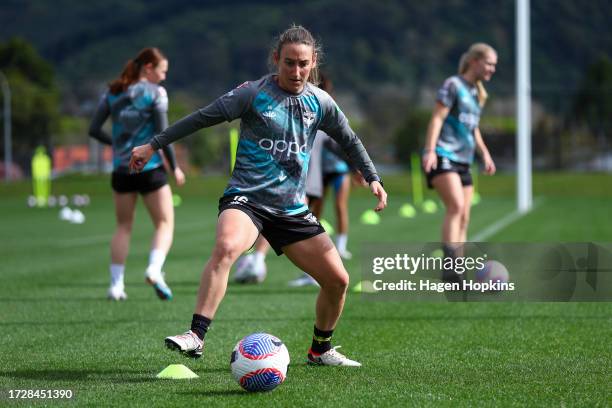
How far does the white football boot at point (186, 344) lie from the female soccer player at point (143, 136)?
3341 millimetres

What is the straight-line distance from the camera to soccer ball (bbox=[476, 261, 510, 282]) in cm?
907

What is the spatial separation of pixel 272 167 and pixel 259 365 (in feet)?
3.66

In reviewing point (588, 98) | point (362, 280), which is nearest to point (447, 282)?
point (362, 280)

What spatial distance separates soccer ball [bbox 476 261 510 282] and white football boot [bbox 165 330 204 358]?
13.9 feet

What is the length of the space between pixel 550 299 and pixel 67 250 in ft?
28.0

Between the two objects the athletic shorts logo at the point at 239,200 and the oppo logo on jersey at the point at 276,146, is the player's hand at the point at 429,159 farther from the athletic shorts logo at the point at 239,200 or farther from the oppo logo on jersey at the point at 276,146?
the athletic shorts logo at the point at 239,200

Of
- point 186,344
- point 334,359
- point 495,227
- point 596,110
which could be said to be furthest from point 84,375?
point 596,110

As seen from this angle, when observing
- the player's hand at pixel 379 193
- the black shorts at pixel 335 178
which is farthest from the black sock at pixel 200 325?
the black shorts at pixel 335 178

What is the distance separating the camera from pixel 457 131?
375 inches

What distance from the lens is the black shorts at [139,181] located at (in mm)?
8844

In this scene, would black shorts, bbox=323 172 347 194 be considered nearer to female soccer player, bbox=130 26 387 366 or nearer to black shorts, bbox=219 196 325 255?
female soccer player, bbox=130 26 387 366

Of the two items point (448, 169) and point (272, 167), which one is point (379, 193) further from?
point (448, 169)

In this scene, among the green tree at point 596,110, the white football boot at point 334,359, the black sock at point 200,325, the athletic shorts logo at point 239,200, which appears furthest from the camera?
the green tree at point 596,110

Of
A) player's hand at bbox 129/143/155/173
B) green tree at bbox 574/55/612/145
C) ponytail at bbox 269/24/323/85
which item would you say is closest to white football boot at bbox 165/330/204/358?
player's hand at bbox 129/143/155/173
